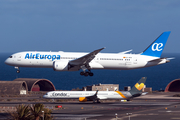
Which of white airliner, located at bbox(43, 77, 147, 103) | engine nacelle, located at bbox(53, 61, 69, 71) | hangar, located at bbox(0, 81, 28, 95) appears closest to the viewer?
engine nacelle, located at bbox(53, 61, 69, 71)

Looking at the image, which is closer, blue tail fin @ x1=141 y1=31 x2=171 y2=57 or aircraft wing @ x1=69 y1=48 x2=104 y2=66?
aircraft wing @ x1=69 y1=48 x2=104 y2=66

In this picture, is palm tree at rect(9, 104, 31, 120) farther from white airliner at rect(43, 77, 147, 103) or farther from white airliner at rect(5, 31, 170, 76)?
white airliner at rect(43, 77, 147, 103)

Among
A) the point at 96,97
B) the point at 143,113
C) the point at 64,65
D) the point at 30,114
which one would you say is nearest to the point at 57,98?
the point at 96,97

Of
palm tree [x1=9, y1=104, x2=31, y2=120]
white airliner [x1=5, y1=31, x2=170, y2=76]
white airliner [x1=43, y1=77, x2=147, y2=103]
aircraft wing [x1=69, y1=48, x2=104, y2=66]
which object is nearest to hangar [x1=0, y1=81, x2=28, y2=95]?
white airliner [x1=43, y1=77, x2=147, y2=103]

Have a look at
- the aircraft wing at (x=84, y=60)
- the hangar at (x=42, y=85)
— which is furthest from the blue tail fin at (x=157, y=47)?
the hangar at (x=42, y=85)

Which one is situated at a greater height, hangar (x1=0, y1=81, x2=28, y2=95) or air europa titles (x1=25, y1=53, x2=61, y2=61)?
air europa titles (x1=25, y1=53, x2=61, y2=61)

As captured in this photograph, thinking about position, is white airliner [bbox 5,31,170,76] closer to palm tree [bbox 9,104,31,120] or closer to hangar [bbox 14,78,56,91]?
palm tree [bbox 9,104,31,120]

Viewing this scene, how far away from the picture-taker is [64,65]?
63312 millimetres

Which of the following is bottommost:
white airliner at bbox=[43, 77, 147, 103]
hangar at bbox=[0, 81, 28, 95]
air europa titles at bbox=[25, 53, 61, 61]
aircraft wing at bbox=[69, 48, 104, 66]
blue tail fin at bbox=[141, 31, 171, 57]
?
white airliner at bbox=[43, 77, 147, 103]

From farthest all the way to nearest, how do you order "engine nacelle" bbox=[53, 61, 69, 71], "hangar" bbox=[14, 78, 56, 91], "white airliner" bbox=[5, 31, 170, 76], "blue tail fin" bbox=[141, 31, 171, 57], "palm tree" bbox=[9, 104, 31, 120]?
"hangar" bbox=[14, 78, 56, 91] → "blue tail fin" bbox=[141, 31, 171, 57] → "white airliner" bbox=[5, 31, 170, 76] → "engine nacelle" bbox=[53, 61, 69, 71] → "palm tree" bbox=[9, 104, 31, 120]

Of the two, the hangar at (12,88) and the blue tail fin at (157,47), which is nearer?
the blue tail fin at (157,47)

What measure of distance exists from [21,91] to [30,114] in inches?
3023

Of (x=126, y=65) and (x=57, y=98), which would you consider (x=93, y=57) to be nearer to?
(x=126, y=65)

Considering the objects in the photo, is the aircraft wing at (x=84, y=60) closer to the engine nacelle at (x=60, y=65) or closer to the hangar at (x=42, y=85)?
the engine nacelle at (x=60, y=65)
